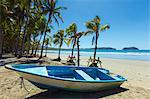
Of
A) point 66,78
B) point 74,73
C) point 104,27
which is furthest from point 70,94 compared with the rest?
point 104,27

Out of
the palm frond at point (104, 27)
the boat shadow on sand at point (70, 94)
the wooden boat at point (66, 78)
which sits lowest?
the boat shadow on sand at point (70, 94)

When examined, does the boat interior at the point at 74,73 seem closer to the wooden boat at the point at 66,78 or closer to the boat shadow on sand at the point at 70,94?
the wooden boat at the point at 66,78

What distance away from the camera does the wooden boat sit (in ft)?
24.1

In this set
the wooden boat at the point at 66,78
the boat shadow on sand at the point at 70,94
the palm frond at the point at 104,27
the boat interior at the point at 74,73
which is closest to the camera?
the wooden boat at the point at 66,78

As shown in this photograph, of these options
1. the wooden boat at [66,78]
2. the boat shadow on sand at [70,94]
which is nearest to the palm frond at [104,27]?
the wooden boat at [66,78]

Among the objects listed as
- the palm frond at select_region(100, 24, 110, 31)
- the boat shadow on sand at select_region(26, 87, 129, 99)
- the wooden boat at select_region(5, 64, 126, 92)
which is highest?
the palm frond at select_region(100, 24, 110, 31)

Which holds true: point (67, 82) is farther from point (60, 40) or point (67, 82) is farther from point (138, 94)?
point (60, 40)

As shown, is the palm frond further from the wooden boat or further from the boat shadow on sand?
the boat shadow on sand

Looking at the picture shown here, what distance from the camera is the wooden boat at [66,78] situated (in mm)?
7340

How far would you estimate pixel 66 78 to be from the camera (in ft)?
25.1

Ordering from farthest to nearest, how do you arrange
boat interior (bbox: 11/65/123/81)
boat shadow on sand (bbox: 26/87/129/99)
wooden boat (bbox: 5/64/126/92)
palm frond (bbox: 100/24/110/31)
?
palm frond (bbox: 100/24/110/31) < boat interior (bbox: 11/65/123/81) < boat shadow on sand (bbox: 26/87/129/99) < wooden boat (bbox: 5/64/126/92)

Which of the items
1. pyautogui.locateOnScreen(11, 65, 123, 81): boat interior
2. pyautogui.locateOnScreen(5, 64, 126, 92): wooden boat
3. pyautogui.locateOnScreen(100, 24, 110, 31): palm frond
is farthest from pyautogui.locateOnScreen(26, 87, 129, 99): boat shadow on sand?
pyautogui.locateOnScreen(100, 24, 110, 31): palm frond

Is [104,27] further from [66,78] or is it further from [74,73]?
[66,78]

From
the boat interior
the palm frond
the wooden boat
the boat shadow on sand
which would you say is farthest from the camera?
the palm frond
